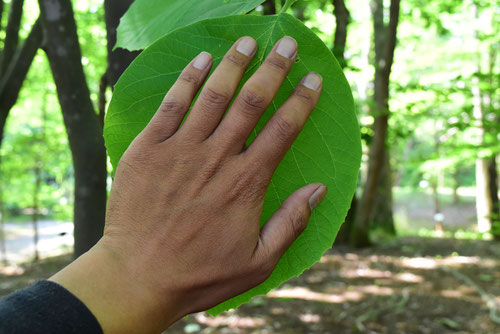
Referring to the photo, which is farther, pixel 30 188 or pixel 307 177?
pixel 30 188

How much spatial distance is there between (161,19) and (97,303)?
468 millimetres

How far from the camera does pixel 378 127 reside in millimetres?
7031

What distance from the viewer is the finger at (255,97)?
2.25ft

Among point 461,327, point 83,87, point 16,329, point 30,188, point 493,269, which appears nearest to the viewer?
point 16,329

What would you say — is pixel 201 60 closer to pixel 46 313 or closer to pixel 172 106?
pixel 172 106

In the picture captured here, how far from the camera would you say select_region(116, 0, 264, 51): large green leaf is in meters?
0.72

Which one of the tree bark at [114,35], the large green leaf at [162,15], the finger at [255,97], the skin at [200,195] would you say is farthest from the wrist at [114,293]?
the tree bark at [114,35]

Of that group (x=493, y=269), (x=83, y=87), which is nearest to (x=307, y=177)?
(x=83, y=87)

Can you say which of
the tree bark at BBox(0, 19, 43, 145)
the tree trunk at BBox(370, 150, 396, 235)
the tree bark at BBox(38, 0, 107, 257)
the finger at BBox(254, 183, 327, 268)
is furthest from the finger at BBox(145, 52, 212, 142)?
the tree trunk at BBox(370, 150, 396, 235)

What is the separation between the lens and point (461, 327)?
184 inches

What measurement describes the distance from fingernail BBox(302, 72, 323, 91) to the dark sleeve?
0.46 m

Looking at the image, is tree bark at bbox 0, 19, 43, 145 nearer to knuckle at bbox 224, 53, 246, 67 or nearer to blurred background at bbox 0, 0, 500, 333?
blurred background at bbox 0, 0, 500, 333

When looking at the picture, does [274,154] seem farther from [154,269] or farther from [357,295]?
[357,295]

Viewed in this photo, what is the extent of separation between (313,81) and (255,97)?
0.30 feet
